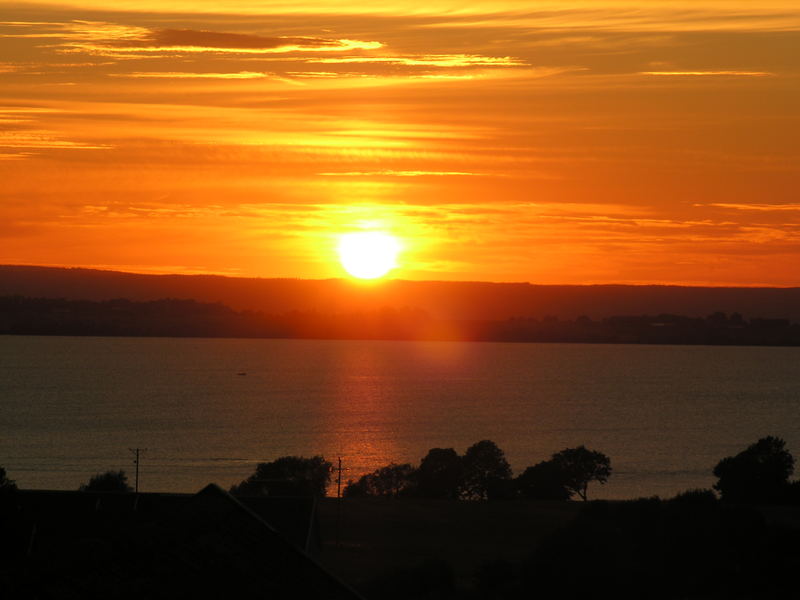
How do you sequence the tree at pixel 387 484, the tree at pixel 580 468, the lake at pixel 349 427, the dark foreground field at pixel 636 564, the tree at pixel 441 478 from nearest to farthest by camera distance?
the dark foreground field at pixel 636 564 → the tree at pixel 441 478 → the tree at pixel 387 484 → the tree at pixel 580 468 → the lake at pixel 349 427

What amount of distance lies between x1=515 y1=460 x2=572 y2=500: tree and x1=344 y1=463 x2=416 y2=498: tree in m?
6.07

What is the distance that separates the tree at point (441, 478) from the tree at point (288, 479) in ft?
17.9

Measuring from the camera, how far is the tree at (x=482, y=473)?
62250 millimetres

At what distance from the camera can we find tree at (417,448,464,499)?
62938mm

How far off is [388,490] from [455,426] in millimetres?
71149

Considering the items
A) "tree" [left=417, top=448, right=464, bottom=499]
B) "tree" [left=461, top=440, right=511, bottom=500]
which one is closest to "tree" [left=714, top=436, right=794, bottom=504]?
"tree" [left=461, top=440, right=511, bottom=500]

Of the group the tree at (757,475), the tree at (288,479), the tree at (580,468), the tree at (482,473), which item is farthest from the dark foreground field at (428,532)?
the tree at (580,468)

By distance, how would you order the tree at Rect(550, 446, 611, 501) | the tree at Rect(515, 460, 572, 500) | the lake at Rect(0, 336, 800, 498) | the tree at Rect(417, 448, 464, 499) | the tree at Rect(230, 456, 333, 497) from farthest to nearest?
the lake at Rect(0, 336, 800, 498), the tree at Rect(550, 446, 611, 501), the tree at Rect(417, 448, 464, 499), the tree at Rect(515, 460, 572, 500), the tree at Rect(230, 456, 333, 497)

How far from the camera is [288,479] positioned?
60781mm

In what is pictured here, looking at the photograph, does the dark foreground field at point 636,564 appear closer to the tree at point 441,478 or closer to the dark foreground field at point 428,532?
the dark foreground field at point 428,532

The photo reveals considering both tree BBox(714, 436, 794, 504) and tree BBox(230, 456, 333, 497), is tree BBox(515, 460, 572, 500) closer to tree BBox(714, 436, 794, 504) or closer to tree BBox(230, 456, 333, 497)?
tree BBox(714, 436, 794, 504)

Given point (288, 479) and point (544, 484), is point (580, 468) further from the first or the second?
point (288, 479)

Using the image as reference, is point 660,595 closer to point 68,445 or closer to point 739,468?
point 739,468

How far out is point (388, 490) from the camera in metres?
64.2
